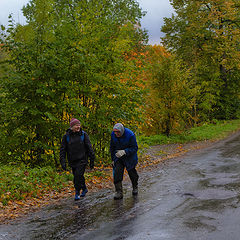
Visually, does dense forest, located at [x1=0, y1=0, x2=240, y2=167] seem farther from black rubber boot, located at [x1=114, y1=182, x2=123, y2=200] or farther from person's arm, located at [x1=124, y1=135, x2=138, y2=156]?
black rubber boot, located at [x1=114, y1=182, x2=123, y2=200]

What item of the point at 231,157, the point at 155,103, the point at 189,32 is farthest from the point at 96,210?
the point at 189,32

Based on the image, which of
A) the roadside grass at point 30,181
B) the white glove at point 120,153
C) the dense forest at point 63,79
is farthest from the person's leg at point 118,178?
the dense forest at point 63,79

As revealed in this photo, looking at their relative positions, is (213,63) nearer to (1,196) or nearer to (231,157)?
(231,157)

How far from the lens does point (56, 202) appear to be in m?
8.30

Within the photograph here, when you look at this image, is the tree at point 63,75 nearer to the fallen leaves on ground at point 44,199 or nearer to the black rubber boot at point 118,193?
the fallen leaves on ground at point 44,199

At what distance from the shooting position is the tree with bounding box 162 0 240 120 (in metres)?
28.6

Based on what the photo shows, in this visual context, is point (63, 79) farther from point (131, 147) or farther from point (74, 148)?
point (131, 147)

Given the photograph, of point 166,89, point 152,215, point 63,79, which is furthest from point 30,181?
point 166,89

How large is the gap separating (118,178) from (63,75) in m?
4.78

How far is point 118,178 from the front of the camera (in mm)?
7953

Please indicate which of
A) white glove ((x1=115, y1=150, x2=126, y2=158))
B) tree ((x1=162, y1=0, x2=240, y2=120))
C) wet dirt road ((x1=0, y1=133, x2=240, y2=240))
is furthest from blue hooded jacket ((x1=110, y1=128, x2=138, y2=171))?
tree ((x1=162, y1=0, x2=240, y2=120))

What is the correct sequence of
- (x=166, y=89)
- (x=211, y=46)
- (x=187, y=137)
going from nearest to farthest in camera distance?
(x=166, y=89) → (x=187, y=137) → (x=211, y=46)

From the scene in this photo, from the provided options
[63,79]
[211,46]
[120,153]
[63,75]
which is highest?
[211,46]

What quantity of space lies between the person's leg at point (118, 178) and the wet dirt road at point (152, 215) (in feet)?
0.57
